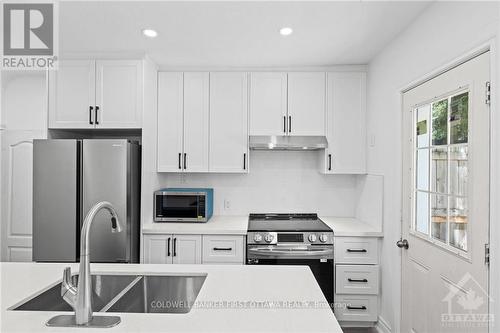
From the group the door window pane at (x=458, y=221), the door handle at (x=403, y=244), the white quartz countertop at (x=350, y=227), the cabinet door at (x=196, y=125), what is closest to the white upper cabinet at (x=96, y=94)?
the cabinet door at (x=196, y=125)

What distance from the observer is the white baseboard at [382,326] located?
265 cm

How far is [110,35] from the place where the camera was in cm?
254

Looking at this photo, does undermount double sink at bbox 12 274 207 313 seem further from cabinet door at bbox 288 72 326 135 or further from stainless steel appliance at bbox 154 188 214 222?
cabinet door at bbox 288 72 326 135

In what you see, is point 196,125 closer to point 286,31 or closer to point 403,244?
point 286,31

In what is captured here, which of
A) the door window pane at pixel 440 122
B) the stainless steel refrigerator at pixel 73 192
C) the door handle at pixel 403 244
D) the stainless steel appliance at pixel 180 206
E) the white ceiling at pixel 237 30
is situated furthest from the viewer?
the stainless steel appliance at pixel 180 206

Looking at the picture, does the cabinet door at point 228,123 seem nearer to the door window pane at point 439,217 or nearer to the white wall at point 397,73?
the white wall at point 397,73

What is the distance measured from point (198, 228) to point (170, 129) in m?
1.09

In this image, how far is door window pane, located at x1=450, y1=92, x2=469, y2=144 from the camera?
167cm

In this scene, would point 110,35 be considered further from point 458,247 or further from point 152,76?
point 458,247

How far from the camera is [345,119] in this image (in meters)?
3.22

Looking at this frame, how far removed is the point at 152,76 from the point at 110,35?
2.01 ft

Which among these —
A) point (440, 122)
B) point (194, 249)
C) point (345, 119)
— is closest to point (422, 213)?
point (440, 122)

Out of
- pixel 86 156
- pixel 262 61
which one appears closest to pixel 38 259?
pixel 86 156

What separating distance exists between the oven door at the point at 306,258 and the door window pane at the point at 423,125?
Answer: 1193 millimetres
